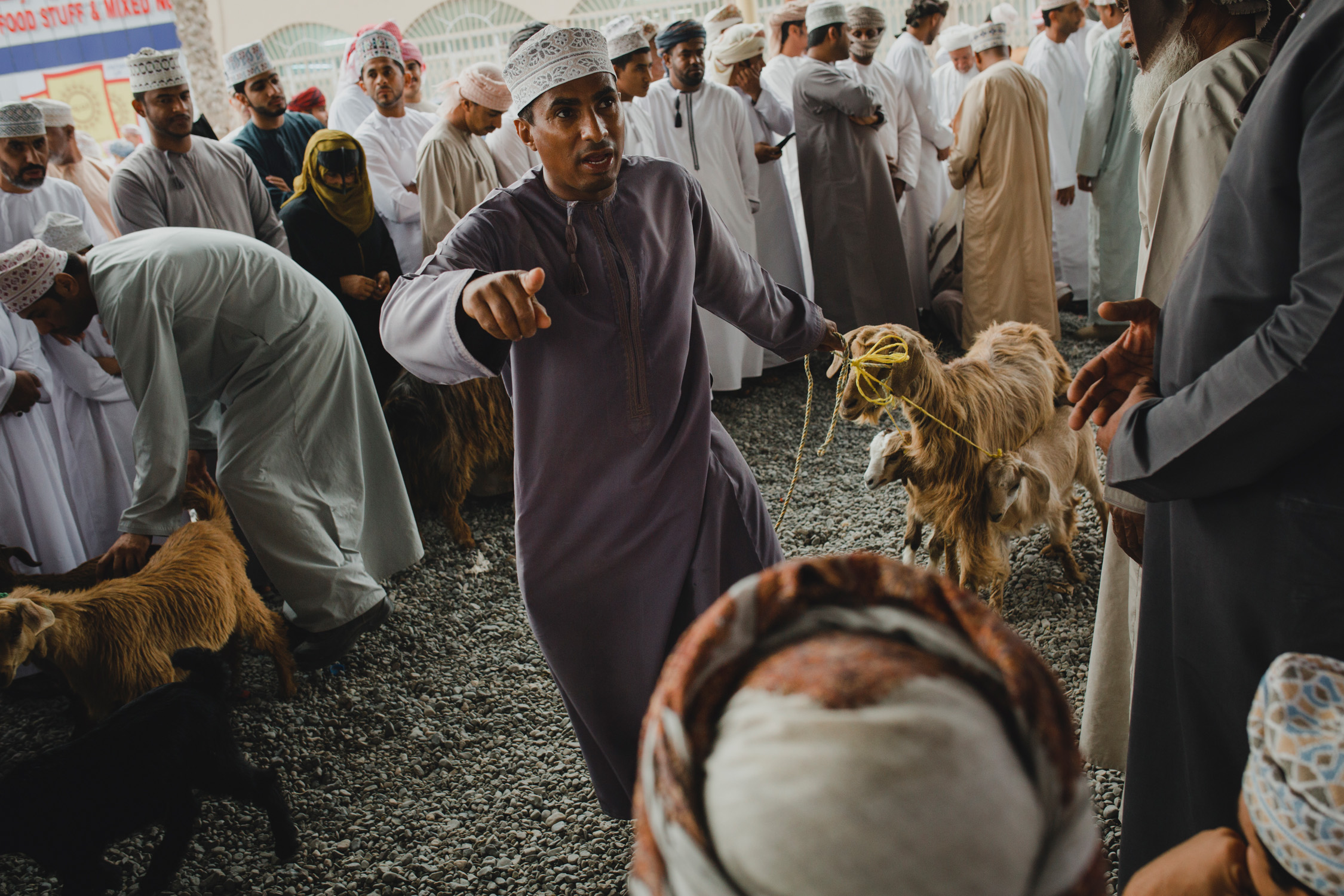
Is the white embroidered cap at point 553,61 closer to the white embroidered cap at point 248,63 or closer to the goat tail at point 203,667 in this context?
the goat tail at point 203,667

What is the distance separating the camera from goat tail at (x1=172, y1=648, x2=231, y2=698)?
8.28 feet

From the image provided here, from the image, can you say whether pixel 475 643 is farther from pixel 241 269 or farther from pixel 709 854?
pixel 709 854

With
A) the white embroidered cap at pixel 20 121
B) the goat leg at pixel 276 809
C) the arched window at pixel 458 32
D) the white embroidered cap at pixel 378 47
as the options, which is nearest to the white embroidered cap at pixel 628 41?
the white embroidered cap at pixel 378 47

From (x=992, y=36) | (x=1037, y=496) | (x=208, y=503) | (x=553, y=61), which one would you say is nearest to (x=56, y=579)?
(x=208, y=503)

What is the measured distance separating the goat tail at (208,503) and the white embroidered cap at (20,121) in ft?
7.61

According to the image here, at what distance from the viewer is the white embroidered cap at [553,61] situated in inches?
75.4

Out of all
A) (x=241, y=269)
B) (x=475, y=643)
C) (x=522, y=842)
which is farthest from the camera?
(x=475, y=643)

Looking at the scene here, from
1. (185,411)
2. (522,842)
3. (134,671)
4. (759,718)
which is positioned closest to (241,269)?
(185,411)

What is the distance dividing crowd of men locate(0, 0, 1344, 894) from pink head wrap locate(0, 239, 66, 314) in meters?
0.01

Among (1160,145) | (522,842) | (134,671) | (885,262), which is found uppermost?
(1160,145)

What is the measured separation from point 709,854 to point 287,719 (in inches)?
122

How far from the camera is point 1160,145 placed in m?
1.83

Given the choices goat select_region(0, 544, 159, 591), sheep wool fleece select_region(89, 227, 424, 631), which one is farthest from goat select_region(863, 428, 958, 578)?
goat select_region(0, 544, 159, 591)

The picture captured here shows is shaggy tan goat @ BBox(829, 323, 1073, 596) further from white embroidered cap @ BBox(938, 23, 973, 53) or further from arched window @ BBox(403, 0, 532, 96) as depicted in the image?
arched window @ BBox(403, 0, 532, 96)
